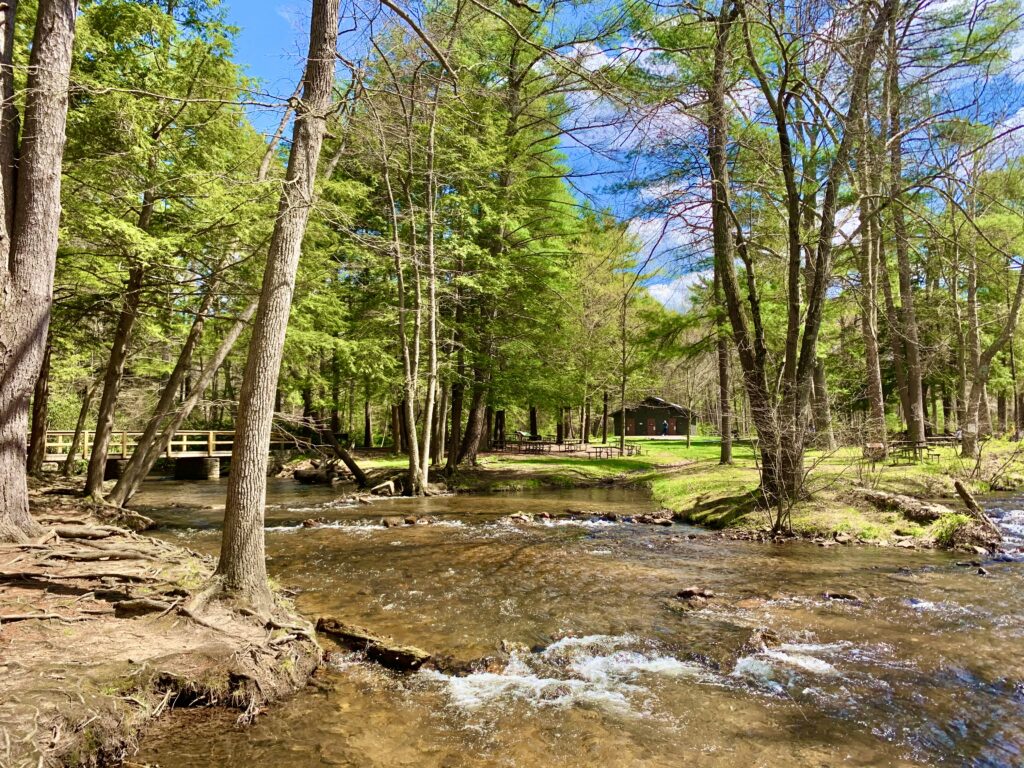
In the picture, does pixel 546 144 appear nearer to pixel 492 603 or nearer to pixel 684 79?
pixel 684 79

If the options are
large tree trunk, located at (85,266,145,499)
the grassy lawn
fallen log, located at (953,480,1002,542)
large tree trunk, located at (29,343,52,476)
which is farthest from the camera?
large tree trunk, located at (29,343,52,476)

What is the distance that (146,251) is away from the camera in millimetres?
9422

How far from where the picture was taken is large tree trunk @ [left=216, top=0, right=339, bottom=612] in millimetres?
5262

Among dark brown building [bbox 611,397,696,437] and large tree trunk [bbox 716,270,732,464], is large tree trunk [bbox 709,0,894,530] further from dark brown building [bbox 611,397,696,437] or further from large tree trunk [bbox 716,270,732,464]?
dark brown building [bbox 611,397,696,437]

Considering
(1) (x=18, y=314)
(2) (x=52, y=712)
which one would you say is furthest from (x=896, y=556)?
(1) (x=18, y=314)

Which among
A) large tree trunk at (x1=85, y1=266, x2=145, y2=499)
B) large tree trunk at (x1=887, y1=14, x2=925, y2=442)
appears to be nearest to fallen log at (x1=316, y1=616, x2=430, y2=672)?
large tree trunk at (x1=85, y1=266, x2=145, y2=499)

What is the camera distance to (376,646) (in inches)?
211

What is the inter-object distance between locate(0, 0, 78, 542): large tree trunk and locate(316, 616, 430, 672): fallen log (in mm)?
3484

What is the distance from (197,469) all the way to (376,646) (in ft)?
75.8

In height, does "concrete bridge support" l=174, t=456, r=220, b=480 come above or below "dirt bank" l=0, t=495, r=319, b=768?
below

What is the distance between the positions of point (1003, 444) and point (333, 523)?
22.5 metres

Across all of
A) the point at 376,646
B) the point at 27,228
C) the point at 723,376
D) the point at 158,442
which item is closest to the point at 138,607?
the point at 376,646

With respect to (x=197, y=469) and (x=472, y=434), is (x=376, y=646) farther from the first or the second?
(x=197, y=469)

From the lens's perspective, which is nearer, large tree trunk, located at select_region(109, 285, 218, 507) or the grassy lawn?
the grassy lawn
